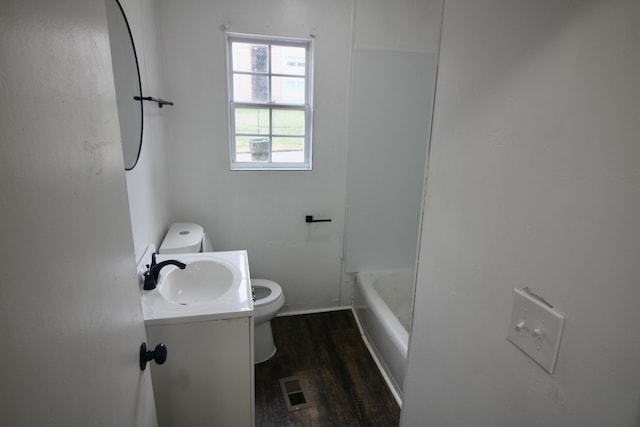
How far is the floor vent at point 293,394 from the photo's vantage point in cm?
195

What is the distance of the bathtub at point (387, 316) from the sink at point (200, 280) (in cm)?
93

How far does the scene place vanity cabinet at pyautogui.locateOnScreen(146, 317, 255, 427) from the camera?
4.39 feet

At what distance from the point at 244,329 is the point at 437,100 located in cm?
109

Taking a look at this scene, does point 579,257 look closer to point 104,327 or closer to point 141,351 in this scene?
point 104,327

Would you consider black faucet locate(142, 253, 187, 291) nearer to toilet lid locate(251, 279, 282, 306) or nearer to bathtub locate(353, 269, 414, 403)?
toilet lid locate(251, 279, 282, 306)

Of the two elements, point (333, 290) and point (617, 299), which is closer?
point (617, 299)

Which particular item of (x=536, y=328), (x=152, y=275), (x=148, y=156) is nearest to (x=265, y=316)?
(x=152, y=275)

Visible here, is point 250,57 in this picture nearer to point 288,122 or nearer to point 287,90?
point 287,90

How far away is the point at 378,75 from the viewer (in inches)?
95.6

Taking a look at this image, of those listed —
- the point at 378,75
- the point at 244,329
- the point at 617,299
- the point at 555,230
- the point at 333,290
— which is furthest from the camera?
the point at 333,290

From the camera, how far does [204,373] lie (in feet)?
4.59

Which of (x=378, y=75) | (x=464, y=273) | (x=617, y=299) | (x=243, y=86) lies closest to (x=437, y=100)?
(x=464, y=273)

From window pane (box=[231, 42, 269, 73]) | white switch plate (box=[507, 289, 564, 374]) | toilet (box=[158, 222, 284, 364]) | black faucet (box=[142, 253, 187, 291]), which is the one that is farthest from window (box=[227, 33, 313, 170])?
white switch plate (box=[507, 289, 564, 374])

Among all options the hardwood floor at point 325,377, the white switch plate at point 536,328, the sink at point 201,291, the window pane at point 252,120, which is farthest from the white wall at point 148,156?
the white switch plate at point 536,328
